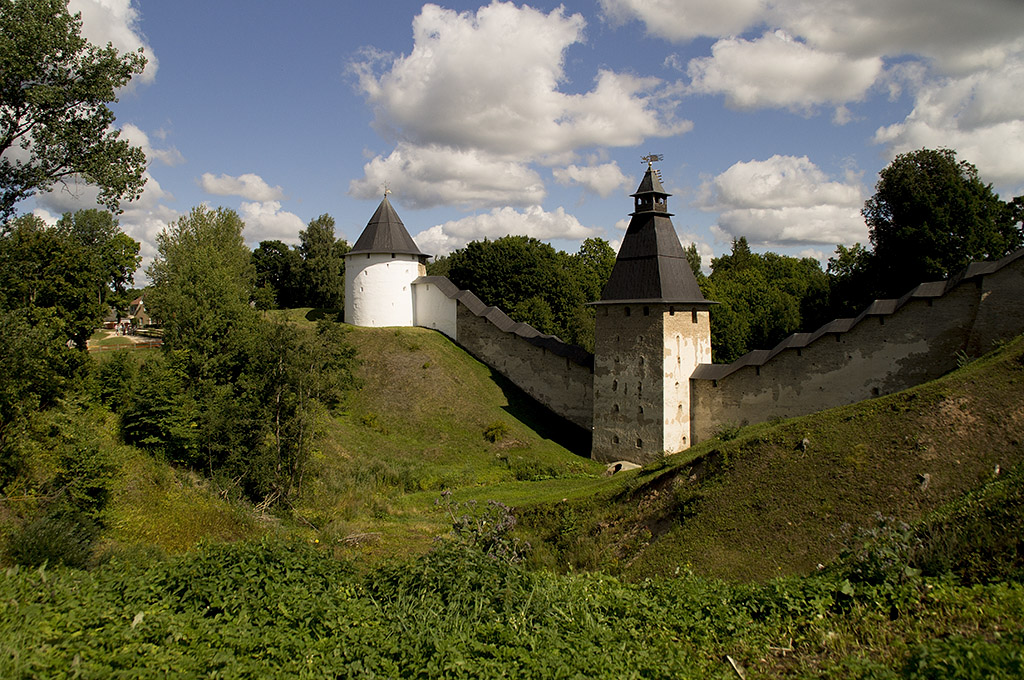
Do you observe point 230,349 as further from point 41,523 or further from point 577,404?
point 577,404

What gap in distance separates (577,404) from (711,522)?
1332 centimetres

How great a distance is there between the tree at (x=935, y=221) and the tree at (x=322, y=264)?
109 ft

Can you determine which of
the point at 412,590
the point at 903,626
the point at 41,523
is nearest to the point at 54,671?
the point at 412,590

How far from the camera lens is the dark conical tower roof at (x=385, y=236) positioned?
2730 cm

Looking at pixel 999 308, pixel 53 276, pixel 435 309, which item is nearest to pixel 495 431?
pixel 435 309

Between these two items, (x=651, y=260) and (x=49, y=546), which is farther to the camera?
(x=651, y=260)

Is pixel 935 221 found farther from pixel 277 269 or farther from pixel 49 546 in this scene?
pixel 277 269

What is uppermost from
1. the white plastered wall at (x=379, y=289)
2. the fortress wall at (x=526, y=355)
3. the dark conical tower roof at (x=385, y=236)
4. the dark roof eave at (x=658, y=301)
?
the dark conical tower roof at (x=385, y=236)

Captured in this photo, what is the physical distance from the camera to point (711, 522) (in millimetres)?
9867

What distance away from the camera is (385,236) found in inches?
1080

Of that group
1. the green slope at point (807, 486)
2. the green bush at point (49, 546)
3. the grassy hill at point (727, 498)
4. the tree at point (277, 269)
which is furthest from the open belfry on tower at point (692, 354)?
the tree at point (277, 269)

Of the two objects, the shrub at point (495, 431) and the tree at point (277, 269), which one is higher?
the tree at point (277, 269)

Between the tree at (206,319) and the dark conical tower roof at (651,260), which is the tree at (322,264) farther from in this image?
the dark conical tower roof at (651,260)

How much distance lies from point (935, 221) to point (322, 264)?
117 feet
